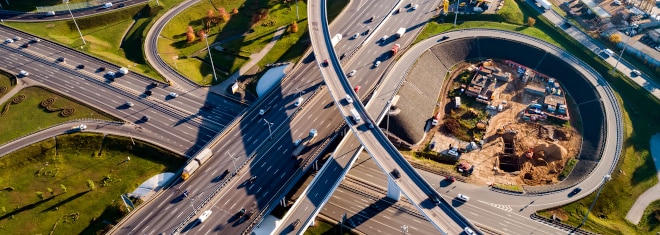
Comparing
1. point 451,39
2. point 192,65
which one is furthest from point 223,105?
point 451,39

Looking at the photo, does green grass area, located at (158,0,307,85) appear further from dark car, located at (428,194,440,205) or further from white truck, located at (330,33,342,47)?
dark car, located at (428,194,440,205)

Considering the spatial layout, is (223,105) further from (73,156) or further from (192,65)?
(73,156)

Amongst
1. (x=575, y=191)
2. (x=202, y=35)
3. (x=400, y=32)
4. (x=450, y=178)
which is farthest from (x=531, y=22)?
(x=202, y=35)

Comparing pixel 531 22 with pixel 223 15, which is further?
pixel 223 15

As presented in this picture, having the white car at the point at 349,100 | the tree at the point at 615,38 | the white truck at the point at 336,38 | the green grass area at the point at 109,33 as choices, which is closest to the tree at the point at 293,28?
the white truck at the point at 336,38

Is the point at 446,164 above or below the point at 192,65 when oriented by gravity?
below

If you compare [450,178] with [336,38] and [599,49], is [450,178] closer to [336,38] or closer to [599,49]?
[336,38]

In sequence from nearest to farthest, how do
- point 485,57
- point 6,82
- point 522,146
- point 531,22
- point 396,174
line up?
point 396,174
point 522,146
point 6,82
point 485,57
point 531,22
